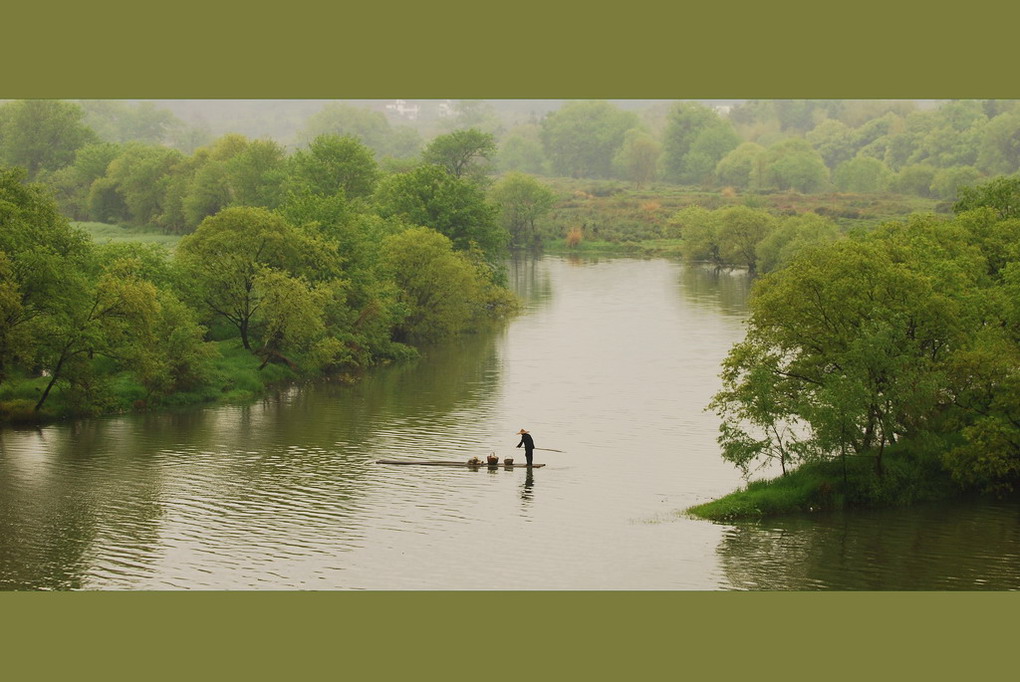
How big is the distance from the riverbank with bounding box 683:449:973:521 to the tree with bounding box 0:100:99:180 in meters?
157

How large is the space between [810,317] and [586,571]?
16223 millimetres

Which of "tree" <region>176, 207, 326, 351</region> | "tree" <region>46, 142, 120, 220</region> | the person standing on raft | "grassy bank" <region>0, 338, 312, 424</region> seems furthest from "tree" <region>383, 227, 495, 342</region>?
"tree" <region>46, 142, 120, 220</region>

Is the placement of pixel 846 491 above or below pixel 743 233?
below

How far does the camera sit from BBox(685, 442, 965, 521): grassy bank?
5019cm

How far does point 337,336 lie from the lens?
84188mm

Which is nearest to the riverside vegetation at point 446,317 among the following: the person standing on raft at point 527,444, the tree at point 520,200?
the person standing on raft at point 527,444

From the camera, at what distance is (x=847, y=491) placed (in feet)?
166

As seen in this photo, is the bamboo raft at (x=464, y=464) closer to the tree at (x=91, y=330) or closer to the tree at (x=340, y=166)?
the tree at (x=91, y=330)

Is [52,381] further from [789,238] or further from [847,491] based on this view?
[789,238]

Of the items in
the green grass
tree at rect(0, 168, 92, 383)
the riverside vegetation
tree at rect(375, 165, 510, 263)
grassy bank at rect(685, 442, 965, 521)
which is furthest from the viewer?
the green grass

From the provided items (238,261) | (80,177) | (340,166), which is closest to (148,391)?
(238,261)

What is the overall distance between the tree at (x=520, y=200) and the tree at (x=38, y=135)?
209ft

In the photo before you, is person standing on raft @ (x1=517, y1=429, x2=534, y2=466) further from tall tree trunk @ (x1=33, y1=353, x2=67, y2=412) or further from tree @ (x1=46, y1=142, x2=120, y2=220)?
tree @ (x1=46, y1=142, x2=120, y2=220)

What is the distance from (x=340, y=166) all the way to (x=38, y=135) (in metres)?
77.4
